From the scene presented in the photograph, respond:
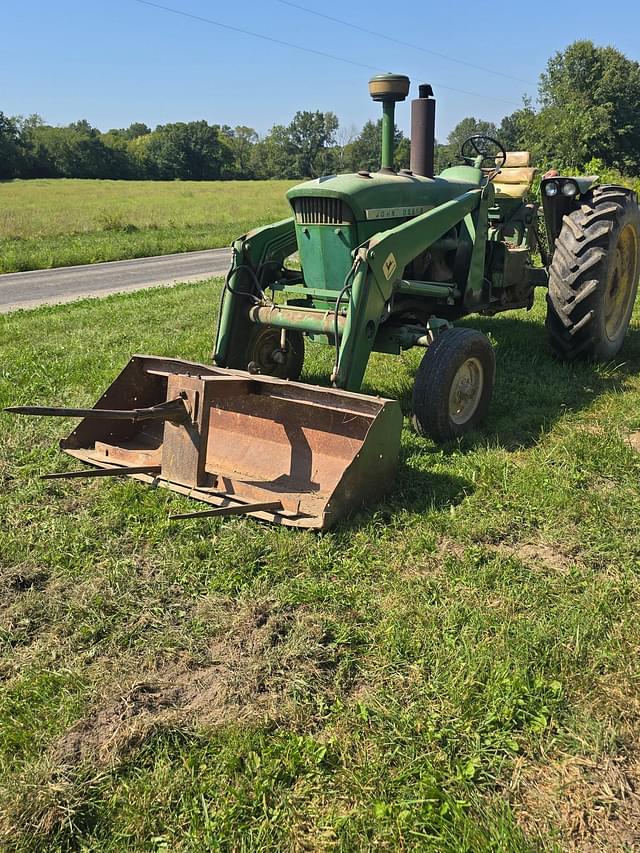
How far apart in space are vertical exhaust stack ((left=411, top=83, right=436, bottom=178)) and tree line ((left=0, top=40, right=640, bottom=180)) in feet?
98.8

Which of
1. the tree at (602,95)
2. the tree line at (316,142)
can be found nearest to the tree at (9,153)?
the tree line at (316,142)

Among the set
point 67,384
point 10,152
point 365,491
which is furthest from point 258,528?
point 10,152

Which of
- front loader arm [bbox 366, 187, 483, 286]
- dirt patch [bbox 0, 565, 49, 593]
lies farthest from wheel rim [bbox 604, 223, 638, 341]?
dirt patch [bbox 0, 565, 49, 593]

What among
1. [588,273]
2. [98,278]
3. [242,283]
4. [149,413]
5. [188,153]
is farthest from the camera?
[188,153]

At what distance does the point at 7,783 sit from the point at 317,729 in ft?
3.30

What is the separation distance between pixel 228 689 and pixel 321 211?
3.42 m

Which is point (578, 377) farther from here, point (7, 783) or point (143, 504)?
point (7, 783)

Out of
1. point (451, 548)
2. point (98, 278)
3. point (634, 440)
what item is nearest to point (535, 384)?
point (634, 440)

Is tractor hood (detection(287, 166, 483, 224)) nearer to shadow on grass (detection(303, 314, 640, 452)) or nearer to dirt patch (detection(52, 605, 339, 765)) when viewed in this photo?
shadow on grass (detection(303, 314, 640, 452))

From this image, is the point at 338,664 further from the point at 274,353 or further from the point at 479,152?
the point at 479,152

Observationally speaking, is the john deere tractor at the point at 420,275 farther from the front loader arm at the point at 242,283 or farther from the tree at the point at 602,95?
the tree at the point at 602,95

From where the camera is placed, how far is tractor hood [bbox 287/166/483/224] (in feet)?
16.1

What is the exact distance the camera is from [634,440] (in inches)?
195

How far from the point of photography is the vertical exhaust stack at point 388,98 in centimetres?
527
